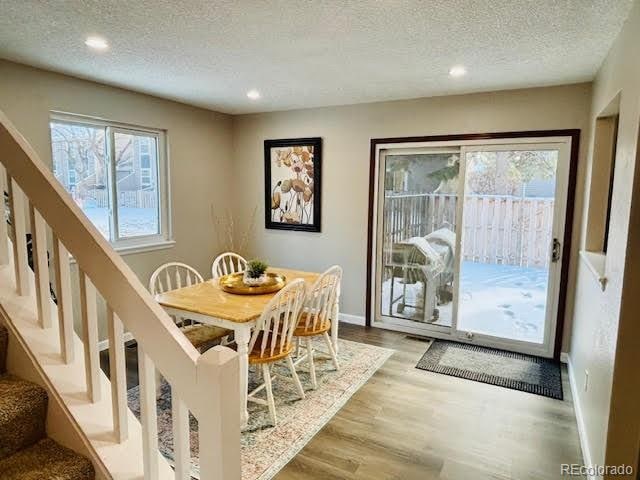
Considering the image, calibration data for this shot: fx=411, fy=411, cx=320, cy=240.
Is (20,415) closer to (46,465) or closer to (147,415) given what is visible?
(46,465)

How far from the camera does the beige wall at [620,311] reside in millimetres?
1710

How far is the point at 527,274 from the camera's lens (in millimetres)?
4000

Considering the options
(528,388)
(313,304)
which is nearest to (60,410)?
(313,304)

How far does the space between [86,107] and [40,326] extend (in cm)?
273

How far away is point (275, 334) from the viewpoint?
8.84 ft

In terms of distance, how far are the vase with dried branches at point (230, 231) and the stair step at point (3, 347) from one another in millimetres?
3587

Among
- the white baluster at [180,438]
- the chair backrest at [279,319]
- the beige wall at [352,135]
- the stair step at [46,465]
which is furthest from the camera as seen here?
the beige wall at [352,135]

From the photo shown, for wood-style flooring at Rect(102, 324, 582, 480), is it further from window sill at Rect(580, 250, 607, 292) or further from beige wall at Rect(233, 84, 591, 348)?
beige wall at Rect(233, 84, 591, 348)

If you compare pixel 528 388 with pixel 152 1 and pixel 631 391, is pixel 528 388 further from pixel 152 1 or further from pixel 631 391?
pixel 152 1

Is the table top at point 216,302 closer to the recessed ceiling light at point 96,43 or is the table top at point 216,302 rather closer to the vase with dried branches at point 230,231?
the recessed ceiling light at point 96,43

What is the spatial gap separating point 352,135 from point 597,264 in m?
2.71

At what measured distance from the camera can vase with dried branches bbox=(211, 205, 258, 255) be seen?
5.10 meters

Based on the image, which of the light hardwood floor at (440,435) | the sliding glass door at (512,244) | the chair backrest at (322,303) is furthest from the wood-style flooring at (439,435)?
the sliding glass door at (512,244)

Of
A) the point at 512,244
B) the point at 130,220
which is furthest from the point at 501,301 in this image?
the point at 130,220
